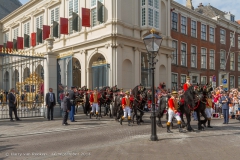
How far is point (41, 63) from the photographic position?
1725cm

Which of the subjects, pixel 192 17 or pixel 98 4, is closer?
pixel 98 4

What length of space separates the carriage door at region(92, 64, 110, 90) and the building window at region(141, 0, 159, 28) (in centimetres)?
540

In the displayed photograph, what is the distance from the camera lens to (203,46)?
32.9 meters

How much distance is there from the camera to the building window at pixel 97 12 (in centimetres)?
2216

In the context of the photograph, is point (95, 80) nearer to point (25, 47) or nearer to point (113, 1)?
point (113, 1)

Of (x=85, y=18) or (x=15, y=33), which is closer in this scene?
(x=85, y=18)

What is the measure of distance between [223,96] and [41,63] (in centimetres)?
1115

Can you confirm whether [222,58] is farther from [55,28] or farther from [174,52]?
[55,28]

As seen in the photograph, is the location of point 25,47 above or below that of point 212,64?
above

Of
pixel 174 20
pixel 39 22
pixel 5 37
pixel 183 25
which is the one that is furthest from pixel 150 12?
pixel 5 37

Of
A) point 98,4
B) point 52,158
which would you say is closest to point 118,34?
point 98,4

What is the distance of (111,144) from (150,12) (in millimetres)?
17374

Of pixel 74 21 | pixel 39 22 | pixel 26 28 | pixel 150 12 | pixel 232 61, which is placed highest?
pixel 39 22

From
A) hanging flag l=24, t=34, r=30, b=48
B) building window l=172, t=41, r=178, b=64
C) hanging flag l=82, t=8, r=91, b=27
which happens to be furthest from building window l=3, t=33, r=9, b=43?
building window l=172, t=41, r=178, b=64
